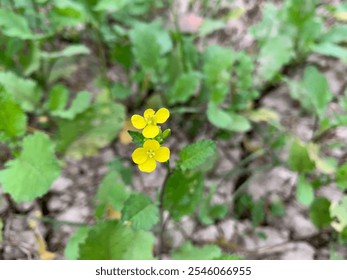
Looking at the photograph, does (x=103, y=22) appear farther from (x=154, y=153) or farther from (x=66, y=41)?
(x=154, y=153)

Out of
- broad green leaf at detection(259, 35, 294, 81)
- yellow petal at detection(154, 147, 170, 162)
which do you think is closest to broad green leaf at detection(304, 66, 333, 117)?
broad green leaf at detection(259, 35, 294, 81)

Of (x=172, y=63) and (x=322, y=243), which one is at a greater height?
(x=172, y=63)

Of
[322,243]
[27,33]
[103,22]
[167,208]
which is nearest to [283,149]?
[322,243]

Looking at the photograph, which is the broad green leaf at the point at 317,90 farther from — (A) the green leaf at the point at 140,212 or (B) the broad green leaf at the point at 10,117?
(B) the broad green leaf at the point at 10,117

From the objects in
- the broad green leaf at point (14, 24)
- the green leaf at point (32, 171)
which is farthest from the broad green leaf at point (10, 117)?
the broad green leaf at point (14, 24)

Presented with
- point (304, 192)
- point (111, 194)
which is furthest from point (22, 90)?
point (304, 192)
